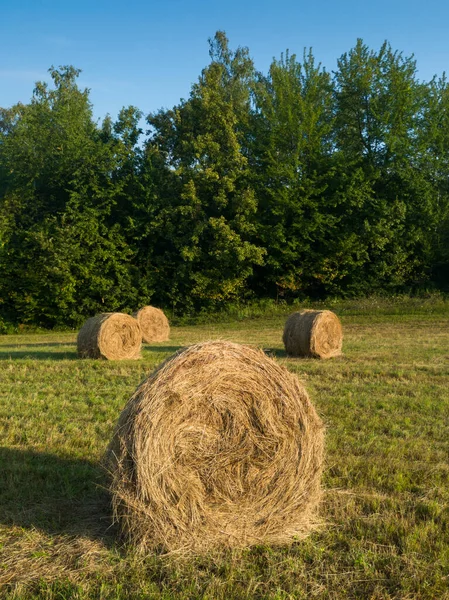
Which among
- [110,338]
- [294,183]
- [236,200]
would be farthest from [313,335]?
[294,183]

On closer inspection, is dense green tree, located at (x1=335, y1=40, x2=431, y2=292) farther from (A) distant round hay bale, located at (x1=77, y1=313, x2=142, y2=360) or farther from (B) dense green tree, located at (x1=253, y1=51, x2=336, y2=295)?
(A) distant round hay bale, located at (x1=77, y1=313, x2=142, y2=360)

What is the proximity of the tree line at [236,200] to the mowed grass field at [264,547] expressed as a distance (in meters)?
20.8

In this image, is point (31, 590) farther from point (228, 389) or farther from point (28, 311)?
point (28, 311)

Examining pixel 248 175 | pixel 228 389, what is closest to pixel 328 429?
pixel 228 389

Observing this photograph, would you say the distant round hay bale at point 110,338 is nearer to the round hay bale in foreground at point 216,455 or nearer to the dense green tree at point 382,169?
the round hay bale in foreground at point 216,455

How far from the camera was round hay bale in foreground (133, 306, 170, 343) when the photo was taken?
20.6 meters

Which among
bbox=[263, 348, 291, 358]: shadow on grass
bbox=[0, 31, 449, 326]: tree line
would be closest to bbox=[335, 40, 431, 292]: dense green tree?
bbox=[0, 31, 449, 326]: tree line

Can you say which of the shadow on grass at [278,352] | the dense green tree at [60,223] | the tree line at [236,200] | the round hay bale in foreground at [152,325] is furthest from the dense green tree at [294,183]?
the shadow on grass at [278,352]

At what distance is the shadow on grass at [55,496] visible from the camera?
4.49m

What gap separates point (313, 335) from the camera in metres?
13.5

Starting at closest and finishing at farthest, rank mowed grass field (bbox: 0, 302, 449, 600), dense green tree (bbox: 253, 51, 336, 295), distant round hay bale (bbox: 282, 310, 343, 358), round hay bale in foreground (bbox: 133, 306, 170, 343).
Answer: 1. mowed grass field (bbox: 0, 302, 449, 600)
2. distant round hay bale (bbox: 282, 310, 343, 358)
3. round hay bale in foreground (bbox: 133, 306, 170, 343)
4. dense green tree (bbox: 253, 51, 336, 295)

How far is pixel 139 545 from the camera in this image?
4.16m

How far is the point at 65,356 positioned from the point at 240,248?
52.8 feet

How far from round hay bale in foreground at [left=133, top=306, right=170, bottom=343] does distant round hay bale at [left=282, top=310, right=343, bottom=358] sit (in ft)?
24.6
